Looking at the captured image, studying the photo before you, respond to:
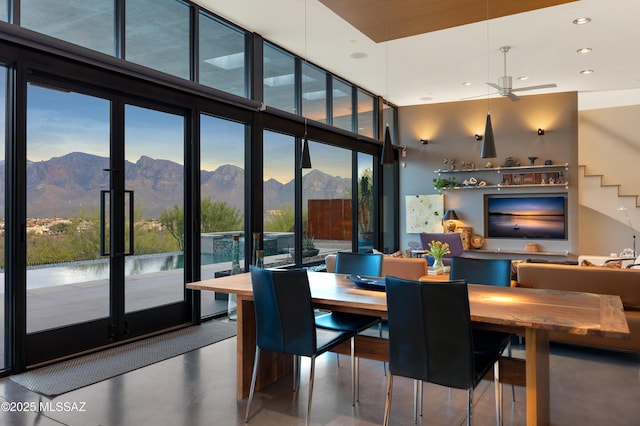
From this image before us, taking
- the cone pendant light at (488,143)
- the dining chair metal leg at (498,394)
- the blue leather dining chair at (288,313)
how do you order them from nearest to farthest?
the dining chair metal leg at (498,394), the blue leather dining chair at (288,313), the cone pendant light at (488,143)

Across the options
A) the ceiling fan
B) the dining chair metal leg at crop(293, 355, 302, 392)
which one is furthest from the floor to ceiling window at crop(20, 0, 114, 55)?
the ceiling fan

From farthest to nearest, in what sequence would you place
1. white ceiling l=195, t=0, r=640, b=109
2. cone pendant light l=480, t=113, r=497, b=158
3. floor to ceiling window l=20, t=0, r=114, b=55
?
white ceiling l=195, t=0, r=640, b=109
cone pendant light l=480, t=113, r=497, b=158
floor to ceiling window l=20, t=0, r=114, b=55

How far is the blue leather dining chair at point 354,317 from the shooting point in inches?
121

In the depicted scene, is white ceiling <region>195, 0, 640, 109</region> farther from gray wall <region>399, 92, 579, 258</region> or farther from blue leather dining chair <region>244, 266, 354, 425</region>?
blue leather dining chair <region>244, 266, 354, 425</region>

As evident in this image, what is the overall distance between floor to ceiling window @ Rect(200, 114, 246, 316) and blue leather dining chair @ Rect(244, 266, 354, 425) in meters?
2.49

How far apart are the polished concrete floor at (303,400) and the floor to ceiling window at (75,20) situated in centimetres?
274

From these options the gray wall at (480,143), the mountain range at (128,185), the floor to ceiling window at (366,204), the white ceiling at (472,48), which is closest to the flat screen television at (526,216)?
the gray wall at (480,143)

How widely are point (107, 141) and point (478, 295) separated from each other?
3.44 m

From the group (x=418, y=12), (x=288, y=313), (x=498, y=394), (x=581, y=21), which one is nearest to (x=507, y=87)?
(x=581, y=21)

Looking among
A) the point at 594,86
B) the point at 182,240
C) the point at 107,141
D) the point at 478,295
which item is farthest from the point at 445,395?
the point at 594,86

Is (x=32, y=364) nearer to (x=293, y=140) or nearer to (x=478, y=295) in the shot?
(x=478, y=295)

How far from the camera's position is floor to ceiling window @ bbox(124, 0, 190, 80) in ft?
14.1

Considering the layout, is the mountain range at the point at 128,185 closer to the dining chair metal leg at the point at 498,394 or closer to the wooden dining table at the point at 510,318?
the wooden dining table at the point at 510,318

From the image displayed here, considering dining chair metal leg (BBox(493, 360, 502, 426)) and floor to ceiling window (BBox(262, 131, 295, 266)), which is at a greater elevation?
floor to ceiling window (BBox(262, 131, 295, 266))
